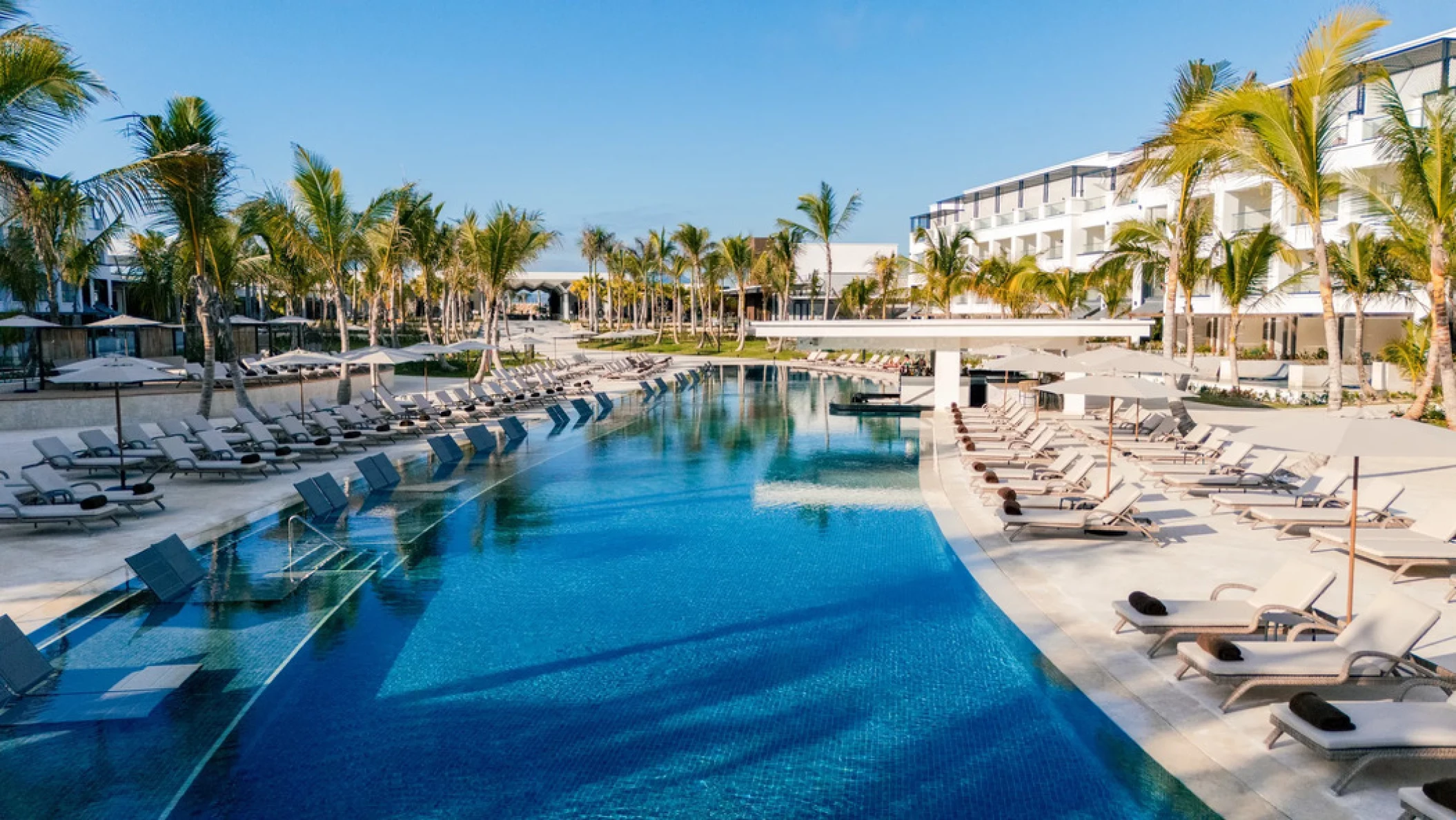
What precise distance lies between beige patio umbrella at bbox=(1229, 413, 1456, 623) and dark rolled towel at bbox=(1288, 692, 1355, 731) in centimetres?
208

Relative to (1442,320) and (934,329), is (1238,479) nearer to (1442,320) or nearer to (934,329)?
(1442,320)

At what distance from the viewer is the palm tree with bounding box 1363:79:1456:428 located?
47.1 feet

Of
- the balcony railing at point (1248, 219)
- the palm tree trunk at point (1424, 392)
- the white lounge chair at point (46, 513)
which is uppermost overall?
the balcony railing at point (1248, 219)

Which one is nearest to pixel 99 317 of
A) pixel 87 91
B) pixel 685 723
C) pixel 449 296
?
pixel 449 296

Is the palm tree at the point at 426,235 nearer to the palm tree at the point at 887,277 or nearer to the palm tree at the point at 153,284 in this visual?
the palm tree at the point at 153,284

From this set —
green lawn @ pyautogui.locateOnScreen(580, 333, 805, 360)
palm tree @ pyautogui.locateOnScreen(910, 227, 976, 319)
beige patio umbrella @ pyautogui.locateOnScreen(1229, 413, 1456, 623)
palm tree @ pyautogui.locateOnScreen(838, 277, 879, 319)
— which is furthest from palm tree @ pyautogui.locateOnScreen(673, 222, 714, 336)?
beige patio umbrella @ pyautogui.locateOnScreen(1229, 413, 1456, 623)

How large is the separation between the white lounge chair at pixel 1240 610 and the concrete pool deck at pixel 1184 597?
0.24m

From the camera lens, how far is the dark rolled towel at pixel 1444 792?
420 centimetres

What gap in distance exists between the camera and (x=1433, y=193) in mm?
14500

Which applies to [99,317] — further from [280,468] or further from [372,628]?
[372,628]

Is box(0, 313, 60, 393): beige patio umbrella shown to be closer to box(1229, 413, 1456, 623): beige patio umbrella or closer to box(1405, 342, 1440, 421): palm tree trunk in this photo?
box(1229, 413, 1456, 623): beige patio umbrella

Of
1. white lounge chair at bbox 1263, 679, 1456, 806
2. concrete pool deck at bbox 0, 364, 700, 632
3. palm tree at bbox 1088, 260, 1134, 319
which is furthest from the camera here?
palm tree at bbox 1088, 260, 1134, 319

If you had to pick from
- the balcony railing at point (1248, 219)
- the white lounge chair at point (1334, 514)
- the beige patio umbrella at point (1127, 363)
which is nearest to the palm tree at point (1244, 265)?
the balcony railing at point (1248, 219)

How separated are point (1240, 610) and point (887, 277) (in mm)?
45859
